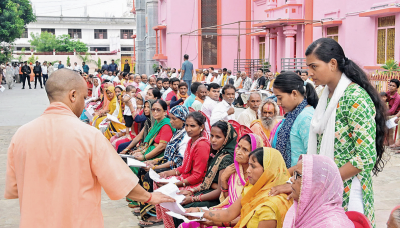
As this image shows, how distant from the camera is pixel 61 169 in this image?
2178 mm

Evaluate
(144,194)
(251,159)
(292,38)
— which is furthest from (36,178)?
(292,38)

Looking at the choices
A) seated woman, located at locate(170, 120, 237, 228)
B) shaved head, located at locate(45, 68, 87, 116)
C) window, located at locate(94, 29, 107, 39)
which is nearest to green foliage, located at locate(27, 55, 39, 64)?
window, located at locate(94, 29, 107, 39)

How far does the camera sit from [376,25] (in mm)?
13109

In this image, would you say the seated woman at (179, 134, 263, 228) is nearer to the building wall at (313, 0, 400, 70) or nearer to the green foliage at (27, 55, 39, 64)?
the building wall at (313, 0, 400, 70)

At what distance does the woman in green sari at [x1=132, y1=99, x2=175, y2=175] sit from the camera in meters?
5.46

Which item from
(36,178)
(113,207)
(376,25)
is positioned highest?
(376,25)

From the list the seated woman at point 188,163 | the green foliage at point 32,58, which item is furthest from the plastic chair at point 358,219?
the green foliage at point 32,58

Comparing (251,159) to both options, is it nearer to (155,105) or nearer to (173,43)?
(155,105)

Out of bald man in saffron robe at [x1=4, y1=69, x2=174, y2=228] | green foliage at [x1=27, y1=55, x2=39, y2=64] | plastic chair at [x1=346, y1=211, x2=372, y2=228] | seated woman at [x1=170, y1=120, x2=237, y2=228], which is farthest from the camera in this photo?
green foliage at [x1=27, y1=55, x2=39, y2=64]

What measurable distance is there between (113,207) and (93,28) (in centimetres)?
5651

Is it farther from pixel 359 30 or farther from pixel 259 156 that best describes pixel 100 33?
pixel 259 156

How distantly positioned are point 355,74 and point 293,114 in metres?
0.73

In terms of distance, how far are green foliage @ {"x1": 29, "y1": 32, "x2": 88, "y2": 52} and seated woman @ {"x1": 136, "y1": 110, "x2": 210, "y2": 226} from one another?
49.6 m

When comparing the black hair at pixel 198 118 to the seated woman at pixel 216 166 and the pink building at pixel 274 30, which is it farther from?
the pink building at pixel 274 30
